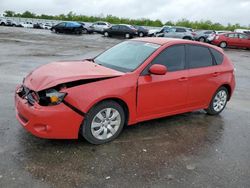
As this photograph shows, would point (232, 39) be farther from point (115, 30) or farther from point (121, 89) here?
point (121, 89)

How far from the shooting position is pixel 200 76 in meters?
5.71

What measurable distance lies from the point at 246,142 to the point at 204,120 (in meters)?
1.12

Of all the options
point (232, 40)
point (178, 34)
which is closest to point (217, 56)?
point (232, 40)

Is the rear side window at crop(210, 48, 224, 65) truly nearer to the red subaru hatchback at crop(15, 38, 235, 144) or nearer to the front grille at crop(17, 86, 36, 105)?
the red subaru hatchback at crop(15, 38, 235, 144)

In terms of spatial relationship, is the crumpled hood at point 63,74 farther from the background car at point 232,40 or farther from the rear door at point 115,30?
the rear door at point 115,30

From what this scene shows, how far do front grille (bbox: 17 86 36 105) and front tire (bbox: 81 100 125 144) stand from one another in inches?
32.1

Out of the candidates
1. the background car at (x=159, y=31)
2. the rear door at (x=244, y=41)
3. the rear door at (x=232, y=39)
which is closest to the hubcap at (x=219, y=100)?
the rear door at (x=232, y=39)

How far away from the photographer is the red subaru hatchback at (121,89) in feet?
13.6

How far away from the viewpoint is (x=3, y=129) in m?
4.83

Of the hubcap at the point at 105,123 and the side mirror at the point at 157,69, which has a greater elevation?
the side mirror at the point at 157,69

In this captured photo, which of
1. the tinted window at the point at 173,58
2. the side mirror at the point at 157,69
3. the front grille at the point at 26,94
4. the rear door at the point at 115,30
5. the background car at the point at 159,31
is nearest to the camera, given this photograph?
the front grille at the point at 26,94

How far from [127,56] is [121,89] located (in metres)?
1.04

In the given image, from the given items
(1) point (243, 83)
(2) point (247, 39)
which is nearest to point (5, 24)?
(2) point (247, 39)

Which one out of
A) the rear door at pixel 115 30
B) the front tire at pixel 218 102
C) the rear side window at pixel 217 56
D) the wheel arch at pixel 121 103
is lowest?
the front tire at pixel 218 102
